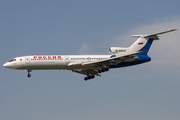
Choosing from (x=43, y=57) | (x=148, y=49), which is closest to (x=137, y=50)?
(x=148, y=49)

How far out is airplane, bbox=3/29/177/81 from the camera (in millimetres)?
63906

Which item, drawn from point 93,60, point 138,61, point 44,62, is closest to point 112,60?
point 93,60

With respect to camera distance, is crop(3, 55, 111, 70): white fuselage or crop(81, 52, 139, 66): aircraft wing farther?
crop(3, 55, 111, 70): white fuselage

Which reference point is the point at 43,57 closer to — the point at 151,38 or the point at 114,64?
the point at 114,64

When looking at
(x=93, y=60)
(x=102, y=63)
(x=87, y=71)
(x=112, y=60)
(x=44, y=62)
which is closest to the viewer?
(x=44, y=62)

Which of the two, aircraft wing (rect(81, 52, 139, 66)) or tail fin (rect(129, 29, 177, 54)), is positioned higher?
tail fin (rect(129, 29, 177, 54))

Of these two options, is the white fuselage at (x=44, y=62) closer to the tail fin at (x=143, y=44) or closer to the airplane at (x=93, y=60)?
the airplane at (x=93, y=60)

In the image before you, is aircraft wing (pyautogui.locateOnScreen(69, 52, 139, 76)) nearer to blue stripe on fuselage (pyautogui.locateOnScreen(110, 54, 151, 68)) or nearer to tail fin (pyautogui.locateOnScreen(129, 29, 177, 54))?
blue stripe on fuselage (pyautogui.locateOnScreen(110, 54, 151, 68))

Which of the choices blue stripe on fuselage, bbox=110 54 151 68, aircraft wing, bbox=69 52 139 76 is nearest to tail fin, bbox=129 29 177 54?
blue stripe on fuselage, bbox=110 54 151 68

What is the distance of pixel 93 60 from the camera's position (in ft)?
217

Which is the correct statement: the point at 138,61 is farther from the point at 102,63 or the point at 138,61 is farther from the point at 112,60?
the point at 102,63

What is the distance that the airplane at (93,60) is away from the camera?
63906 mm

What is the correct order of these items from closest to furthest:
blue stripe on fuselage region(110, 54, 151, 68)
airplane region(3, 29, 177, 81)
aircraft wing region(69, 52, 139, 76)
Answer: aircraft wing region(69, 52, 139, 76), airplane region(3, 29, 177, 81), blue stripe on fuselage region(110, 54, 151, 68)

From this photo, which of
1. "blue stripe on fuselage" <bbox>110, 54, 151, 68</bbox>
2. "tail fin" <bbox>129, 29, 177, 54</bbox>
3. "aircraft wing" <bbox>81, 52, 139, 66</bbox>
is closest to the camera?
"aircraft wing" <bbox>81, 52, 139, 66</bbox>
